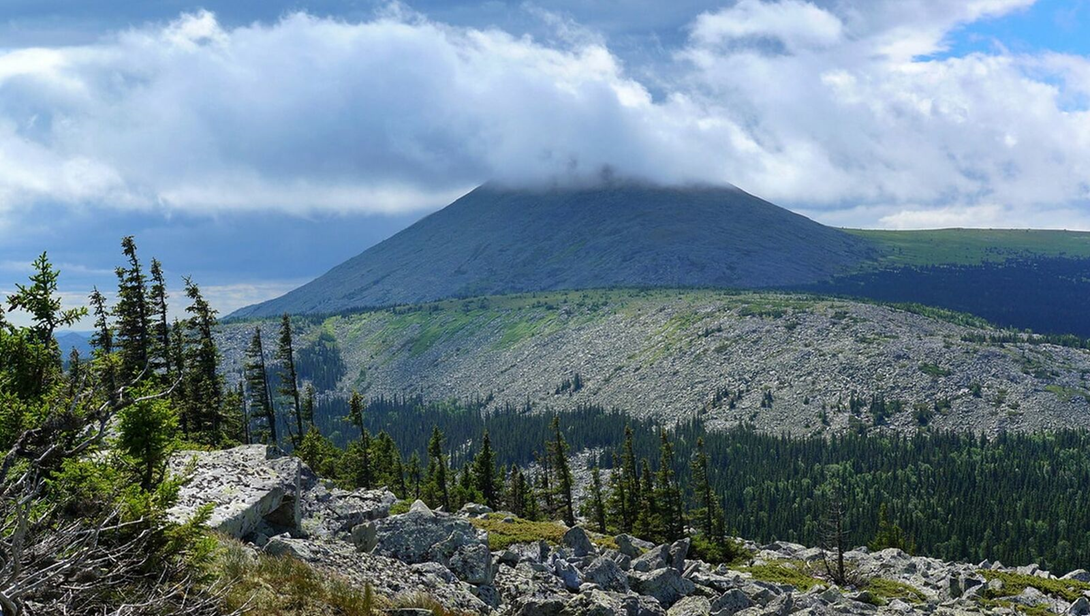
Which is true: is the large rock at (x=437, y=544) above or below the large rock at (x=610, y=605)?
above

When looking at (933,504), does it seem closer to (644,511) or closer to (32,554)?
(644,511)

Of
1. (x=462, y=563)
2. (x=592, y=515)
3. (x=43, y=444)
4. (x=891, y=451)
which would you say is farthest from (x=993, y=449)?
(x=43, y=444)

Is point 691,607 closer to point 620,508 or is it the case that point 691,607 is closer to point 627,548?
point 627,548

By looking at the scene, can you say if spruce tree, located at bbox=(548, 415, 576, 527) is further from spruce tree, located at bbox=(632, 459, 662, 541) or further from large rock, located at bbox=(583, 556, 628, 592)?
large rock, located at bbox=(583, 556, 628, 592)

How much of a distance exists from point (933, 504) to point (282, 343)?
142337mm

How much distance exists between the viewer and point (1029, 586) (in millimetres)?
58969

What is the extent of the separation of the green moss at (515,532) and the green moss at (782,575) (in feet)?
55.0

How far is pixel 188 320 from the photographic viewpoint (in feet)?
184

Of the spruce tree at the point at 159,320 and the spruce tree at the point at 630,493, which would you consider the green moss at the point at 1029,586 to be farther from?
the spruce tree at the point at 159,320

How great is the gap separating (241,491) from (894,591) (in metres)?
48.1

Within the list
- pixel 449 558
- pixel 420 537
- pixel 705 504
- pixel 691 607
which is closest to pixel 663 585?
pixel 691 607

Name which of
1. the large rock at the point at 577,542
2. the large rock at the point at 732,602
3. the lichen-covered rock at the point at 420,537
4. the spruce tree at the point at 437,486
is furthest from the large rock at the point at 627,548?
the spruce tree at the point at 437,486

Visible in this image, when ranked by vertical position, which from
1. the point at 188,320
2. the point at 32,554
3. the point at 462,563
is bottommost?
the point at 462,563

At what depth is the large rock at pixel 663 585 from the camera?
32.8m
